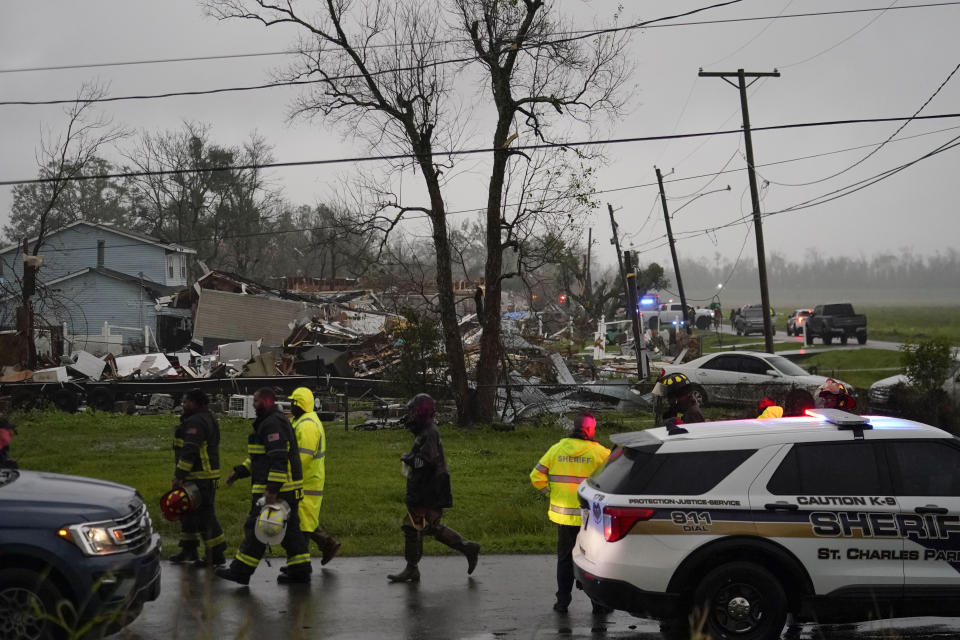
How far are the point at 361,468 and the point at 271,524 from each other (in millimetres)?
7779

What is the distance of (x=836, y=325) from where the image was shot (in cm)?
4481

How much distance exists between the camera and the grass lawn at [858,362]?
1219 inches

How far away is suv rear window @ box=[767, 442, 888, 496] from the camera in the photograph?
6691mm

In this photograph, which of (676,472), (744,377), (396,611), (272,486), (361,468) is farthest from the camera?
(744,377)

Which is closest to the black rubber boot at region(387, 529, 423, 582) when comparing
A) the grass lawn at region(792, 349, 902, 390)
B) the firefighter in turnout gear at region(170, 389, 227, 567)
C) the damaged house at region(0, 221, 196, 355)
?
the firefighter in turnout gear at region(170, 389, 227, 567)

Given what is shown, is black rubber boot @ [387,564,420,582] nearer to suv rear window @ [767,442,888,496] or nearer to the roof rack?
suv rear window @ [767,442,888,496]

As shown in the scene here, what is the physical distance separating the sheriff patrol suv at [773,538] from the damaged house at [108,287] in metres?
34.5

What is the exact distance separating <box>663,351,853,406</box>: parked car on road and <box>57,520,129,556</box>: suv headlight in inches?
668

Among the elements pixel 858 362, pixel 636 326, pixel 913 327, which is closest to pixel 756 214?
pixel 636 326

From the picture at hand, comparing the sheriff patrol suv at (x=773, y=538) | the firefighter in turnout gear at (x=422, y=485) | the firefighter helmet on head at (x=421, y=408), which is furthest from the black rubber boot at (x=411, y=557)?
the sheriff patrol suv at (x=773, y=538)

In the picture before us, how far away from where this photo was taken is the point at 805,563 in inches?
257

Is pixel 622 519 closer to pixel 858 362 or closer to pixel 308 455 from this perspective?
pixel 308 455

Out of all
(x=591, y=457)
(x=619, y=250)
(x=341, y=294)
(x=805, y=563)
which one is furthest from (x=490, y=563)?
(x=341, y=294)

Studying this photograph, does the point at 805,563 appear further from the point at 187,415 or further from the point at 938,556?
the point at 187,415
